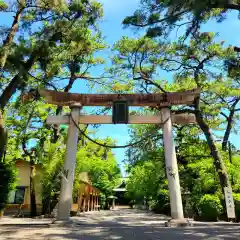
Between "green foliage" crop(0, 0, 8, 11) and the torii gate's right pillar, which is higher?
"green foliage" crop(0, 0, 8, 11)

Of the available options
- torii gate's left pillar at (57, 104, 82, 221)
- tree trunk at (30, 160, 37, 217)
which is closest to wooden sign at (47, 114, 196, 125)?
torii gate's left pillar at (57, 104, 82, 221)

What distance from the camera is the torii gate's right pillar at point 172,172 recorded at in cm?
1041

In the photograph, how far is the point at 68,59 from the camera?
14.6 metres

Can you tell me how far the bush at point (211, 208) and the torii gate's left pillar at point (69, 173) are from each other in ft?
22.5

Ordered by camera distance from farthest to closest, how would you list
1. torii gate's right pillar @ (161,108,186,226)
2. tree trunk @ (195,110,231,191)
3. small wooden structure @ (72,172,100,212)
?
small wooden structure @ (72,172,100,212) → tree trunk @ (195,110,231,191) → torii gate's right pillar @ (161,108,186,226)

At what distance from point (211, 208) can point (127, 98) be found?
6.67m

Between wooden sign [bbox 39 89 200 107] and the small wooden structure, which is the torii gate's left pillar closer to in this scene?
wooden sign [bbox 39 89 200 107]

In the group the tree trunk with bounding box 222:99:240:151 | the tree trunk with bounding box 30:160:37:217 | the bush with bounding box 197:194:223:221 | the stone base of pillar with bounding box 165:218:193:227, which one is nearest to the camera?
the stone base of pillar with bounding box 165:218:193:227

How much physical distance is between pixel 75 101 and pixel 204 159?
940cm

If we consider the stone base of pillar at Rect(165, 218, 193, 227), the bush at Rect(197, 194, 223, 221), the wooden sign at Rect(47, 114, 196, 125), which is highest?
the wooden sign at Rect(47, 114, 196, 125)

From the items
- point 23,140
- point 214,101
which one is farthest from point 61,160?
point 214,101

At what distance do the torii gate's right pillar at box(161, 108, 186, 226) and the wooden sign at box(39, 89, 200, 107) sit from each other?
0.50 meters

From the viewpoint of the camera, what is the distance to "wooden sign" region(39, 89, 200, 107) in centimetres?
1187

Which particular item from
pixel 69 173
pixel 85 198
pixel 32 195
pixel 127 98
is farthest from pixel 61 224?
pixel 85 198
